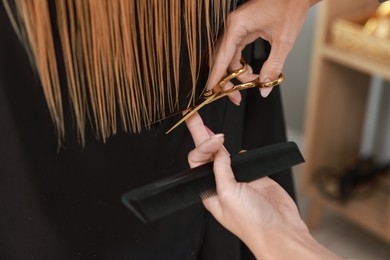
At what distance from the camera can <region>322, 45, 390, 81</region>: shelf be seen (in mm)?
1506

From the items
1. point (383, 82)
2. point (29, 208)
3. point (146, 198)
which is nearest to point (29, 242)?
point (29, 208)

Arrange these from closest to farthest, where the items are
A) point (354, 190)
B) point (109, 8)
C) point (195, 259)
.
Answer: point (109, 8), point (195, 259), point (354, 190)

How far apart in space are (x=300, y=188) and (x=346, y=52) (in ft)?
1.71

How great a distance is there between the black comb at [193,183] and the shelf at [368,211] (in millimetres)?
1082

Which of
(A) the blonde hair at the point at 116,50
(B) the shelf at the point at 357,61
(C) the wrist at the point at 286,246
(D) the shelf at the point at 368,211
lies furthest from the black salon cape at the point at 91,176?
(D) the shelf at the point at 368,211

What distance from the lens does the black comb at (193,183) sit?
0.58 meters

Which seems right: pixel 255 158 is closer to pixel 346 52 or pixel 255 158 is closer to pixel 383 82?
pixel 346 52

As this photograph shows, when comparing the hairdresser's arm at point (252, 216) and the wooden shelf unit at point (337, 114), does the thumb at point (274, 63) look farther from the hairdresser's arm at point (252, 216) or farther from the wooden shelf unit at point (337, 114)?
the wooden shelf unit at point (337, 114)

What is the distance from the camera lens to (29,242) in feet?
2.35

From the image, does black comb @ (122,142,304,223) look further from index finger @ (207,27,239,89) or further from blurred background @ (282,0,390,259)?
blurred background @ (282,0,390,259)

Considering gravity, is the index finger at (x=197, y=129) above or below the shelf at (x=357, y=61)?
above

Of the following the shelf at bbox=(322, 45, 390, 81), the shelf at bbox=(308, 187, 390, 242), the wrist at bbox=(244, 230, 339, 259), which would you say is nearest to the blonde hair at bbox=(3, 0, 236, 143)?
the wrist at bbox=(244, 230, 339, 259)

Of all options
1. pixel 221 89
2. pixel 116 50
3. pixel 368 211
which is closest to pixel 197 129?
pixel 221 89

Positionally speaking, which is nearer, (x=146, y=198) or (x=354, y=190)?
(x=146, y=198)
